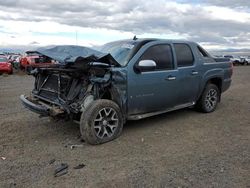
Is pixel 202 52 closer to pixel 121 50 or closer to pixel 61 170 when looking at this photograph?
pixel 121 50

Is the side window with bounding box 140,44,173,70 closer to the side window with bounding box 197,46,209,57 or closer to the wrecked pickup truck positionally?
the wrecked pickup truck

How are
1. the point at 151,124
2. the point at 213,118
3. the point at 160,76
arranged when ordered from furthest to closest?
the point at 213,118 → the point at 151,124 → the point at 160,76

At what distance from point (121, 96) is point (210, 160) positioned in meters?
1.91

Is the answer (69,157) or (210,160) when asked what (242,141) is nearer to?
(210,160)

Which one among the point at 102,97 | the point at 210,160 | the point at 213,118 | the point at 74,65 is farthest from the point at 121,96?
the point at 213,118

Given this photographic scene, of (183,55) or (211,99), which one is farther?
(211,99)

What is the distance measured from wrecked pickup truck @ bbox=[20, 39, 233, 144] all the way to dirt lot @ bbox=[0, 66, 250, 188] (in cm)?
42

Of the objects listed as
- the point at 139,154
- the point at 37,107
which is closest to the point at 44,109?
the point at 37,107

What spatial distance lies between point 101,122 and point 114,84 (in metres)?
0.70

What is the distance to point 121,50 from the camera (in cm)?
673

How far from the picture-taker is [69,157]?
17.1 feet

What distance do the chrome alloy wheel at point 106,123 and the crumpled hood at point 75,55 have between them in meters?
0.88

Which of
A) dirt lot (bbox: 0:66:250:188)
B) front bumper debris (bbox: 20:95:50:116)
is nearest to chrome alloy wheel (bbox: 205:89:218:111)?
dirt lot (bbox: 0:66:250:188)

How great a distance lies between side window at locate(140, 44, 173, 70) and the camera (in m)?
6.57
